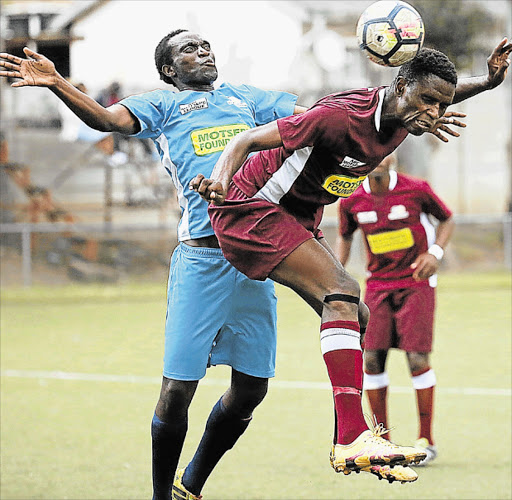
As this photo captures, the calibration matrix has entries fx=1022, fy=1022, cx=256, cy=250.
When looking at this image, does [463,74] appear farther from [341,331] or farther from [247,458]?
[341,331]

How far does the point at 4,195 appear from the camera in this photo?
23812 mm

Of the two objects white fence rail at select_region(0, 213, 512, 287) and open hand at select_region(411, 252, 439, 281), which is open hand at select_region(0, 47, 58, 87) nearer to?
open hand at select_region(411, 252, 439, 281)

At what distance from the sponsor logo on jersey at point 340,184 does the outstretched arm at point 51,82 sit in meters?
1.17

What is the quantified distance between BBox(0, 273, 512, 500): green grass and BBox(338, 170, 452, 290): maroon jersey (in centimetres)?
129

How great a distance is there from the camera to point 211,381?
10516mm

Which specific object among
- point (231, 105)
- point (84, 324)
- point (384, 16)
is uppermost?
point (384, 16)

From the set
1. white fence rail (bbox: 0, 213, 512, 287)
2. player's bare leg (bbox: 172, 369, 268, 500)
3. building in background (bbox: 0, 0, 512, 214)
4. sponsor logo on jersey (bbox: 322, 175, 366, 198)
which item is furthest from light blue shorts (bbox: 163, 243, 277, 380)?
building in background (bbox: 0, 0, 512, 214)

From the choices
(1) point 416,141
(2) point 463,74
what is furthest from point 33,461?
(2) point 463,74

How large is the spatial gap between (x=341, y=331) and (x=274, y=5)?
24.9 meters

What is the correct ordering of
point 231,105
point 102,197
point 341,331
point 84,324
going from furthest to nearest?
point 102,197 < point 84,324 < point 231,105 < point 341,331

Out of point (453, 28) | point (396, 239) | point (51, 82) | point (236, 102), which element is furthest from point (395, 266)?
point (453, 28)

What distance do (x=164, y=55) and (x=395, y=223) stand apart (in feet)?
8.71

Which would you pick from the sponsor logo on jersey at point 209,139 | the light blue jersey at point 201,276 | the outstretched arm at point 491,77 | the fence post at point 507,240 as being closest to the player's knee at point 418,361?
the light blue jersey at point 201,276

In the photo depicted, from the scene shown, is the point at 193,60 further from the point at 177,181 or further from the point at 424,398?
the point at 424,398
